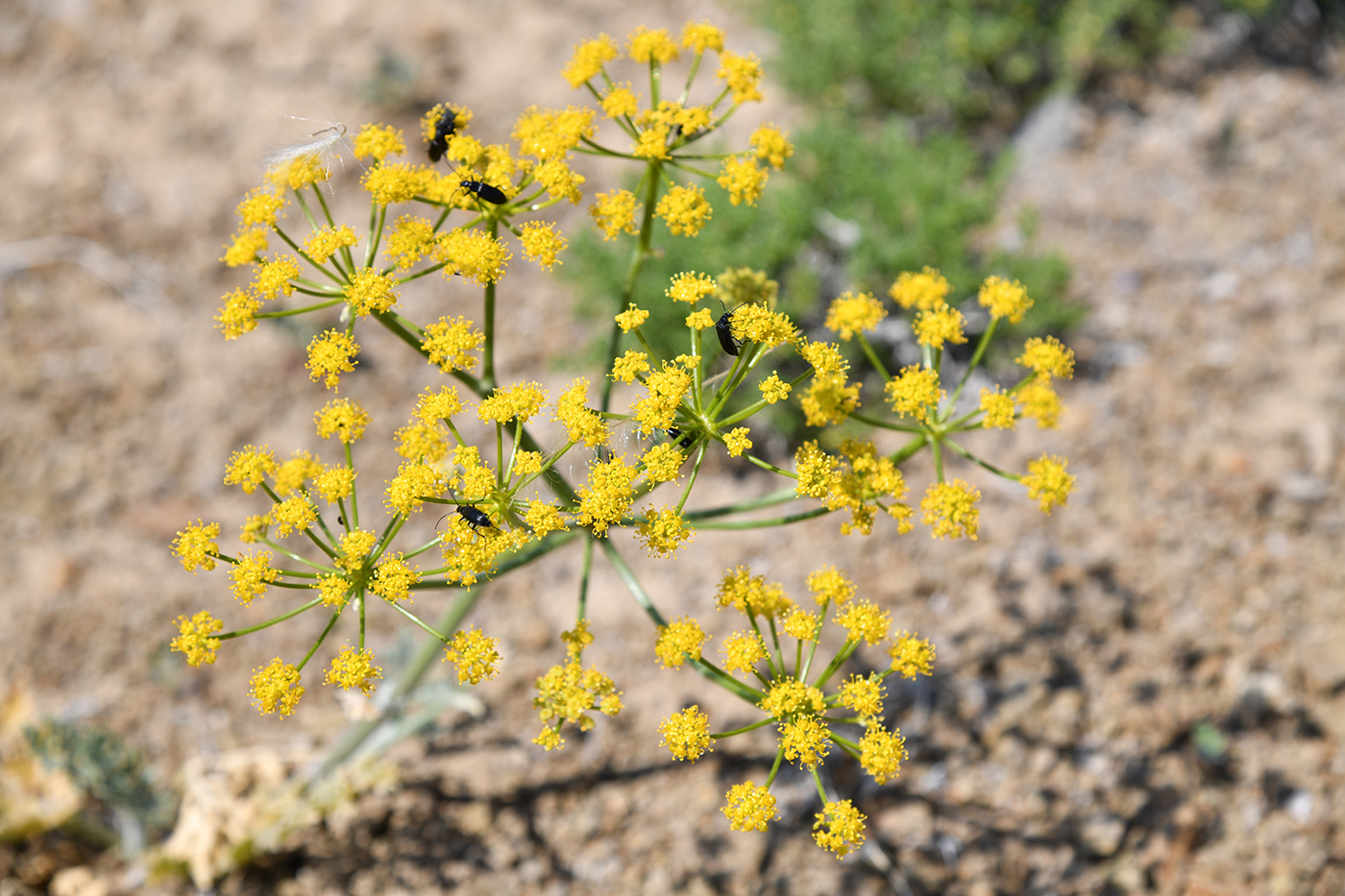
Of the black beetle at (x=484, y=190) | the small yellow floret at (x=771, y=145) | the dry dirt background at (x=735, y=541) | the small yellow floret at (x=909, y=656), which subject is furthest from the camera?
the dry dirt background at (x=735, y=541)

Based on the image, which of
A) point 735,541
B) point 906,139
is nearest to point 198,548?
point 735,541

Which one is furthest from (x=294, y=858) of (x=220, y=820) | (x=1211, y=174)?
(x=1211, y=174)

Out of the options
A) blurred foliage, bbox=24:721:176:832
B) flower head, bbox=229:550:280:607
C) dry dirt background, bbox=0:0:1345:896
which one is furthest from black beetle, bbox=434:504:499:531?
blurred foliage, bbox=24:721:176:832

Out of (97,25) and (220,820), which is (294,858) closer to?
(220,820)

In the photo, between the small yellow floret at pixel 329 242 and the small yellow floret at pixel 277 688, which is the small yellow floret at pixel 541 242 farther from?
the small yellow floret at pixel 277 688

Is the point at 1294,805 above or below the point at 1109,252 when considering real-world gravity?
below

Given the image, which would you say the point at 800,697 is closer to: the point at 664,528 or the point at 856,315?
the point at 664,528

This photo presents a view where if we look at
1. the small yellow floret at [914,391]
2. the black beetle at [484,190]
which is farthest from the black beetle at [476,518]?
the small yellow floret at [914,391]
